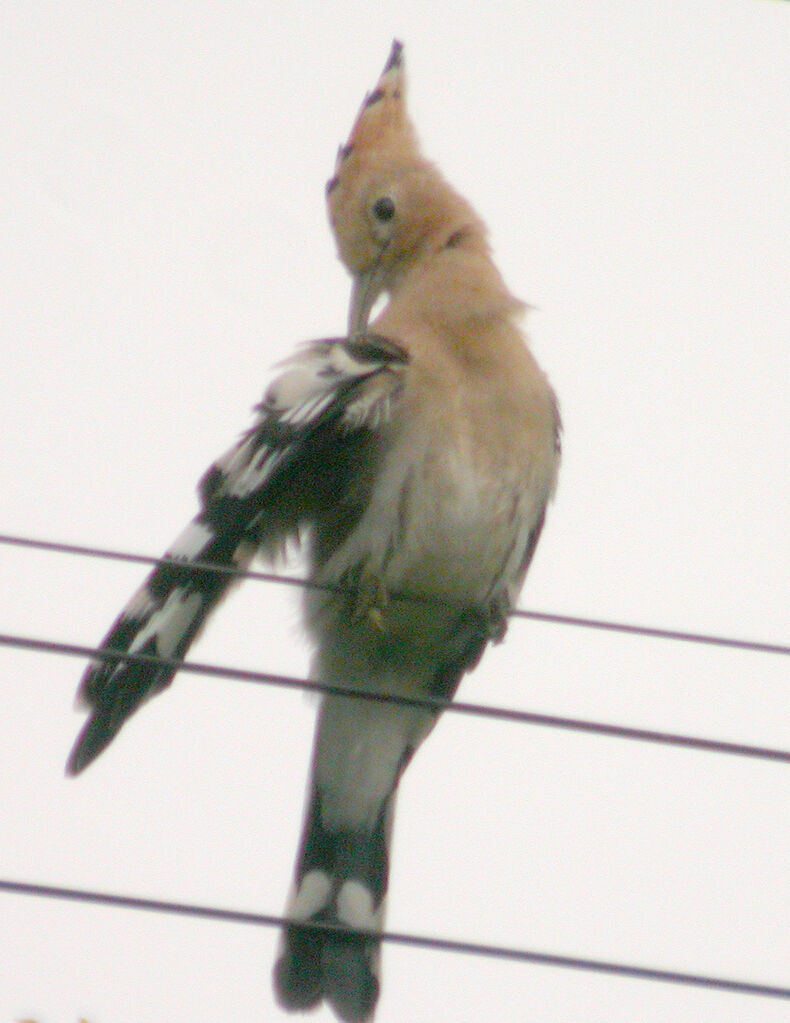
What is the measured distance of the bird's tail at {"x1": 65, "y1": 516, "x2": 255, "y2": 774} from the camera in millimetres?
2668

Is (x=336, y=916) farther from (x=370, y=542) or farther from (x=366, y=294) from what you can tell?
(x=366, y=294)

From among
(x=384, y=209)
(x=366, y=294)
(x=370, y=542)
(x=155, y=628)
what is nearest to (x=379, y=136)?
(x=384, y=209)

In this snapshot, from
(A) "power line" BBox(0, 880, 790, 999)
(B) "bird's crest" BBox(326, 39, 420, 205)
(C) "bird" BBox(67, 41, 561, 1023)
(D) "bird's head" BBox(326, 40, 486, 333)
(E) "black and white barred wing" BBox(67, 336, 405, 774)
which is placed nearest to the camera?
(A) "power line" BBox(0, 880, 790, 999)

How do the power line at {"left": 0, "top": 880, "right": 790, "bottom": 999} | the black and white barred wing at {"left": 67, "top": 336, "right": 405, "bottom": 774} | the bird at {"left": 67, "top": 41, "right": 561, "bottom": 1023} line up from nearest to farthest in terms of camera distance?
1. the power line at {"left": 0, "top": 880, "right": 790, "bottom": 999}
2. the black and white barred wing at {"left": 67, "top": 336, "right": 405, "bottom": 774}
3. the bird at {"left": 67, "top": 41, "right": 561, "bottom": 1023}

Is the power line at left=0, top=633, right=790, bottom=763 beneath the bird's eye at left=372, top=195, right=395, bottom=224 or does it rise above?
beneath

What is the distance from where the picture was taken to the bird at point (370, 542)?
10.2 feet

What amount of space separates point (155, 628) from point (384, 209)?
2.01 m

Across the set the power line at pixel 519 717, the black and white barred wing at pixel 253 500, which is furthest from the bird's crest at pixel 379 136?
the power line at pixel 519 717

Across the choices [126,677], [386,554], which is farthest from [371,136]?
[126,677]

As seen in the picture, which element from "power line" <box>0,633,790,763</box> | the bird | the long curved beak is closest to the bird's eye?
the long curved beak

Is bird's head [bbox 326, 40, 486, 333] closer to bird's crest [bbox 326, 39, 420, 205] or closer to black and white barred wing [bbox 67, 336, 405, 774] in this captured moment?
bird's crest [bbox 326, 39, 420, 205]

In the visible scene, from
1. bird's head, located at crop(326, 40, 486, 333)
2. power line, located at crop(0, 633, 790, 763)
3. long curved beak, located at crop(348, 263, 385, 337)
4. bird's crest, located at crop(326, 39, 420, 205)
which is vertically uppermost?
bird's crest, located at crop(326, 39, 420, 205)

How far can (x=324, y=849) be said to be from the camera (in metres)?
3.49

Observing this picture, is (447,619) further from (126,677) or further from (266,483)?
(126,677)
